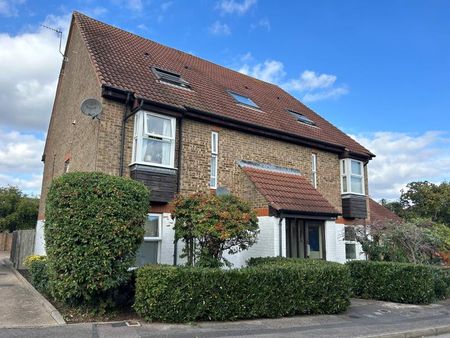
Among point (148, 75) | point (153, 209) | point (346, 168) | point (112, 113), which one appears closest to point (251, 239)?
point (153, 209)

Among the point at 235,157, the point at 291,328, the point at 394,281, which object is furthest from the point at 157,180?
the point at 394,281

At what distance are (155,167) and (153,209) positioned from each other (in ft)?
4.19

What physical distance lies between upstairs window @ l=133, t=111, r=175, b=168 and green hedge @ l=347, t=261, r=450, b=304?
7.16 metres

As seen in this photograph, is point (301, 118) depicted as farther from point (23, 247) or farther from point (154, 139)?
point (23, 247)

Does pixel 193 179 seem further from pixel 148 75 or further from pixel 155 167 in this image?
pixel 148 75

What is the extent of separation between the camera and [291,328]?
7902 millimetres

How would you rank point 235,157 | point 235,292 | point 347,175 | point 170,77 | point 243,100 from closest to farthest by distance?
point 235,292 → point 235,157 → point 170,77 → point 243,100 → point 347,175

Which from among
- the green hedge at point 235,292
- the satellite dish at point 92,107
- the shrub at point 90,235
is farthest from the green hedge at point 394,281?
the satellite dish at point 92,107

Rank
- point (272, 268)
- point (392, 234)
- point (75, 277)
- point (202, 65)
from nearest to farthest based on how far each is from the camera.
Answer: point (75, 277), point (272, 268), point (392, 234), point (202, 65)

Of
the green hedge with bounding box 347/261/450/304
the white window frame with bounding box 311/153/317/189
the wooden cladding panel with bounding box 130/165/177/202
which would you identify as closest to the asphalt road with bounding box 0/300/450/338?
the green hedge with bounding box 347/261/450/304

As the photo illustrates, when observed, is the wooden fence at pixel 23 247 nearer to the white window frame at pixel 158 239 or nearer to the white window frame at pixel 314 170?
the white window frame at pixel 158 239

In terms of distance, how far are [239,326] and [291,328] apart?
3.52 ft

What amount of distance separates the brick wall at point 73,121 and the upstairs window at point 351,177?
439 inches

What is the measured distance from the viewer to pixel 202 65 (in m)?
19.1
